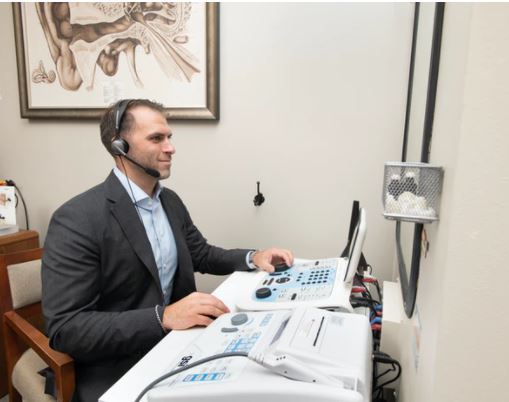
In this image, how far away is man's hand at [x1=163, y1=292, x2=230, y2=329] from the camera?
2.89 feet

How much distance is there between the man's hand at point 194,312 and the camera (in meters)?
0.88

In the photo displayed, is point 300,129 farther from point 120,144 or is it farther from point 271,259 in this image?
point 120,144

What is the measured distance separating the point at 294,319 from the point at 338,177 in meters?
0.96

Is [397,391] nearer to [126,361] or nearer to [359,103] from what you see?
[126,361]

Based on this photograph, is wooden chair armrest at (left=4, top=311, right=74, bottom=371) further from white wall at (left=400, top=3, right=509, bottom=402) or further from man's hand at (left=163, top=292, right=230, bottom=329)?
white wall at (left=400, top=3, right=509, bottom=402)

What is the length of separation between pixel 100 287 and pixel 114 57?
3.76 ft

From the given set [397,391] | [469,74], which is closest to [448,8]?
[469,74]

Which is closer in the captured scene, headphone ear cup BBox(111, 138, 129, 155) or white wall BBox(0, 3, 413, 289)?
headphone ear cup BBox(111, 138, 129, 155)

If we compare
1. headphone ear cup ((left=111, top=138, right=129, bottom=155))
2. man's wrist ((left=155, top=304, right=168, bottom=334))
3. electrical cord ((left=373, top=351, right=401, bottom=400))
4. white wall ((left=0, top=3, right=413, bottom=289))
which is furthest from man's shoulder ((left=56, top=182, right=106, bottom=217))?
electrical cord ((left=373, top=351, right=401, bottom=400))

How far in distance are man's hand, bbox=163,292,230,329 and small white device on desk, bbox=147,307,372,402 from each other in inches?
6.3

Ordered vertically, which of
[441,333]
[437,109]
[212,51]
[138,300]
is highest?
[212,51]

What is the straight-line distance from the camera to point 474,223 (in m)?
0.40

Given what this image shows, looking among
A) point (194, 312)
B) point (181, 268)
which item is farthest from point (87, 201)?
point (194, 312)

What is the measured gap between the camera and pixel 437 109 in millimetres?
586
